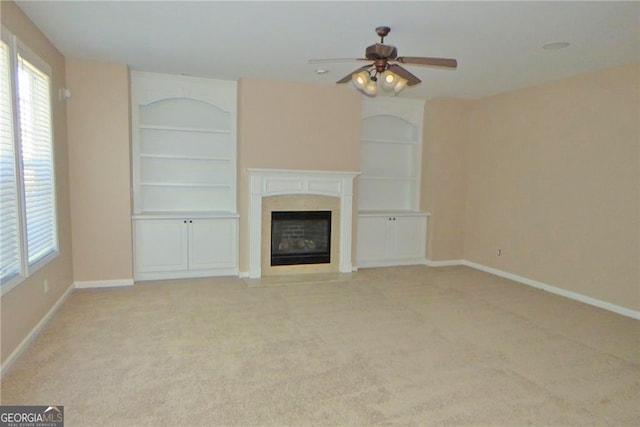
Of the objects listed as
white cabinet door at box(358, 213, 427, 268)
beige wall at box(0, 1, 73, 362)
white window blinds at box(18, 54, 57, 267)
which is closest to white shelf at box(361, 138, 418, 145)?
white cabinet door at box(358, 213, 427, 268)

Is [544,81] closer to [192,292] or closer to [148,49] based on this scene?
[148,49]

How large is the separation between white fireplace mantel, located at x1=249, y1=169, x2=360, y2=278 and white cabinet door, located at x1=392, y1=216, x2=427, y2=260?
97cm

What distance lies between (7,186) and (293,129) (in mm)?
3481

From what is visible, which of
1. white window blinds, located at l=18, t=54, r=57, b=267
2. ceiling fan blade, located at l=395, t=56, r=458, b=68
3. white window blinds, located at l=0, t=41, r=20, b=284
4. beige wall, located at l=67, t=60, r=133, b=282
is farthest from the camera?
beige wall, located at l=67, t=60, r=133, b=282

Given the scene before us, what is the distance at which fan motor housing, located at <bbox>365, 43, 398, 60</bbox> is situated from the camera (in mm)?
3191

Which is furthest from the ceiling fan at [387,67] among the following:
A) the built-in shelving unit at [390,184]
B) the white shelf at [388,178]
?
the white shelf at [388,178]

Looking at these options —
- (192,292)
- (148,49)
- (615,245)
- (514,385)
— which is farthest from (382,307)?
(148,49)

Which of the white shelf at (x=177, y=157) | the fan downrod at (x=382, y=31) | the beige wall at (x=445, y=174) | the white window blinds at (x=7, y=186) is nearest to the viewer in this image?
the white window blinds at (x=7, y=186)

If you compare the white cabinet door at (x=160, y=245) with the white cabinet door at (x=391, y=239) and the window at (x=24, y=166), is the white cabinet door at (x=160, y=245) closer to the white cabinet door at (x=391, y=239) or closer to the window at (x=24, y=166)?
the window at (x=24, y=166)

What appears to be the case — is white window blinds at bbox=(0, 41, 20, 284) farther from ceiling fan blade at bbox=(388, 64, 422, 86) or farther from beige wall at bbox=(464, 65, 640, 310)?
beige wall at bbox=(464, 65, 640, 310)

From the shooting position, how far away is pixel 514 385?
2838 mm

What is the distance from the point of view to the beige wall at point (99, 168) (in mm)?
4703

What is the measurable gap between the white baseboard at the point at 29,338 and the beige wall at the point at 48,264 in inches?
1.4

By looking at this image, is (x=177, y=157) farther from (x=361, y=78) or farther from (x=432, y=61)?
(x=432, y=61)
